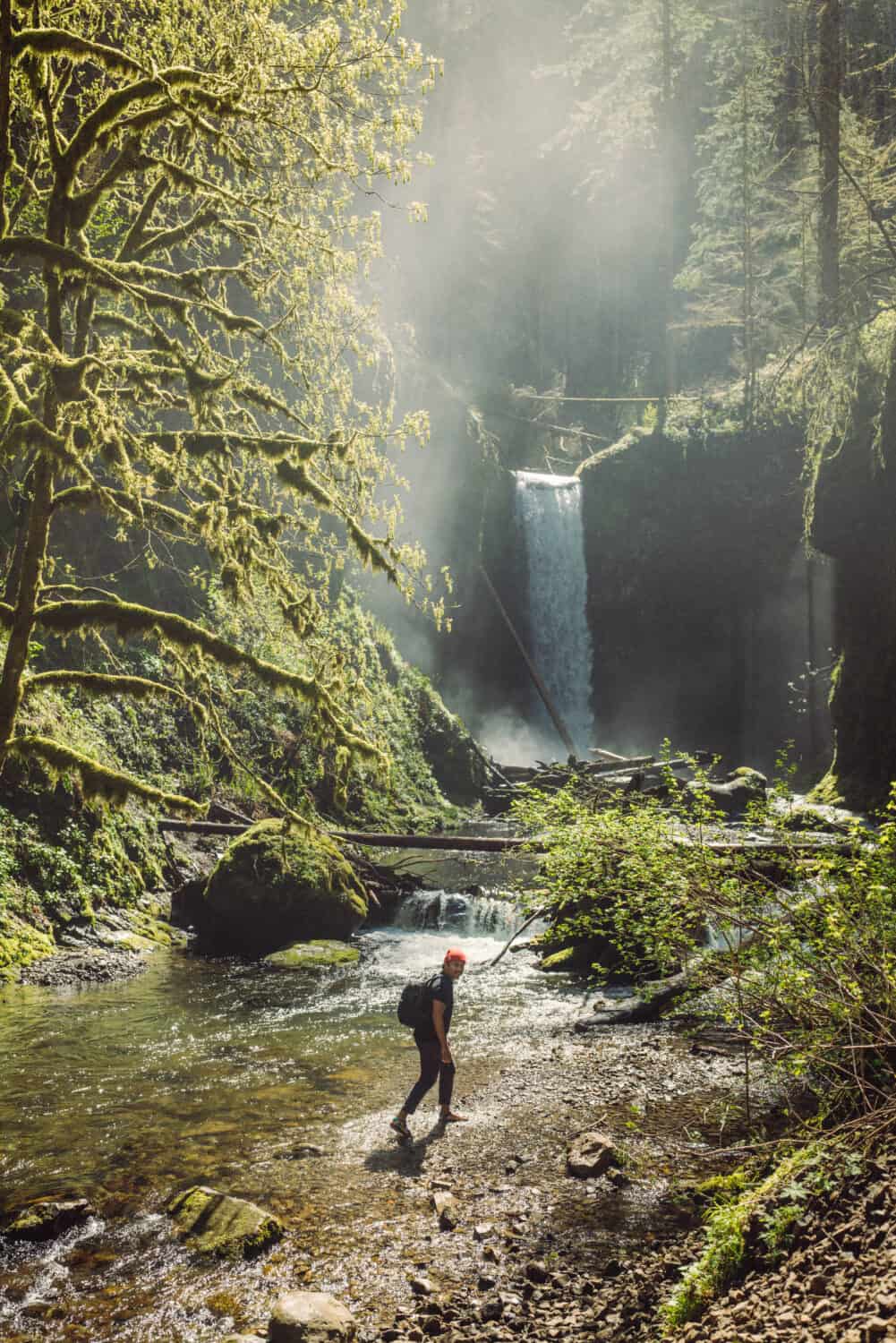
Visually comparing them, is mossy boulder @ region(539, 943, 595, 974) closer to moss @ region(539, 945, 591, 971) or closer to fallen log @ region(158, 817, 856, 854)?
moss @ region(539, 945, 591, 971)

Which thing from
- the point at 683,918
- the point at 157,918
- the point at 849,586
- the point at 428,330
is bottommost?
the point at 157,918

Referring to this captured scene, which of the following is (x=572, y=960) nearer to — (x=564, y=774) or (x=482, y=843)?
(x=482, y=843)

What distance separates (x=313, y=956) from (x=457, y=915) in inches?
132

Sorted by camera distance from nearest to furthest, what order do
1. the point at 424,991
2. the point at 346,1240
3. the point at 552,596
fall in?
the point at 346,1240 → the point at 424,991 → the point at 552,596

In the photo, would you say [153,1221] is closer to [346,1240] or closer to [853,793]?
[346,1240]

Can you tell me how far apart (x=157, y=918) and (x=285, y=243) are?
10731mm

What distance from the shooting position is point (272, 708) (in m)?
22.5

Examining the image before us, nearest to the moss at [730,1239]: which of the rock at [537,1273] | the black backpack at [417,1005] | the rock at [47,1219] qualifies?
the rock at [537,1273]

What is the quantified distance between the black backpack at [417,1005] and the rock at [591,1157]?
1668 millimetres

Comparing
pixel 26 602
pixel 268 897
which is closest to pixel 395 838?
pixel 268 897

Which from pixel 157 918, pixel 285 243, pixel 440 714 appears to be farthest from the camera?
pixel 440 714

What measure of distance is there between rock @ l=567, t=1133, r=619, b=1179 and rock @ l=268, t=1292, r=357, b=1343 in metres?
2.42

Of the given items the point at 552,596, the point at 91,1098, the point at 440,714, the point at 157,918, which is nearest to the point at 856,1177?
the point at 91,1098

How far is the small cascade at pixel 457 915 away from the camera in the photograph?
54.1 ft
